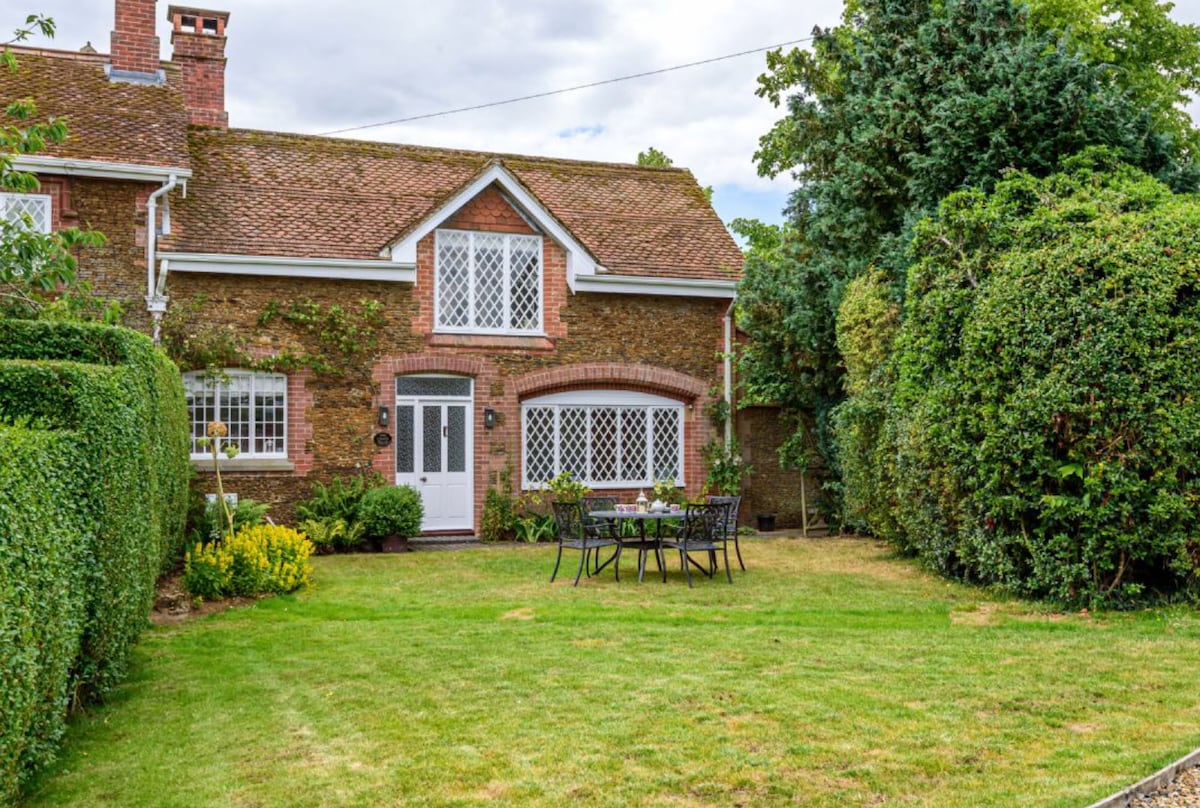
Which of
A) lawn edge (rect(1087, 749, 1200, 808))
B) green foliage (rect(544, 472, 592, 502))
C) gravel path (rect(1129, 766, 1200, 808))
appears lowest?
gravel path (rect(1129, 766, 1200, 808))

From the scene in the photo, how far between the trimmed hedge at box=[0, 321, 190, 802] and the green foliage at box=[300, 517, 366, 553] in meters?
6.41

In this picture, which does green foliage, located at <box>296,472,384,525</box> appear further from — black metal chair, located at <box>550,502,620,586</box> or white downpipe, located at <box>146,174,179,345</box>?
black metal chair, located at <box>550,502,620,586</box>

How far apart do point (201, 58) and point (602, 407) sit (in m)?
10.2

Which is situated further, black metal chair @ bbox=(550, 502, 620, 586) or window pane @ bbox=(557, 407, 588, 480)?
window pane @ bbox=(557, 407, 588, 480)

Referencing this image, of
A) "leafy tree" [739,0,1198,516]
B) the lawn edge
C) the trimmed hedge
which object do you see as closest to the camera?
the trimmed hedge

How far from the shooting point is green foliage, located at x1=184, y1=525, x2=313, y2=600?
1115cm

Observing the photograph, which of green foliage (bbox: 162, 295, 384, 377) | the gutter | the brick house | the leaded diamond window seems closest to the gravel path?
the brick house

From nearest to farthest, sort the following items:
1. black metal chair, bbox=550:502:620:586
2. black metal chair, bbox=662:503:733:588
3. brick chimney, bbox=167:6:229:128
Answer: black metal chair, bbox=662:503:733:588, black metal chair, bbox=550:502:620:586, brick chimney, bbox=167:6:229:128

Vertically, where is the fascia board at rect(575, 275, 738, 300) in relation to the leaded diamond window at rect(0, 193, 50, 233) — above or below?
below

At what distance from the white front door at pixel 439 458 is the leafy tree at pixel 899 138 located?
5113 mm

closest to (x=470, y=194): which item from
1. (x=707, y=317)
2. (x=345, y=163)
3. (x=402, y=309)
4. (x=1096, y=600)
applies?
(x=402, y=309)

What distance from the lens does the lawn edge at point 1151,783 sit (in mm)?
4852

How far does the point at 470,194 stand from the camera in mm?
17328

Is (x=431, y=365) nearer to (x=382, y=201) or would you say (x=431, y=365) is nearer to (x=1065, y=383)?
(x=382, y=201)
